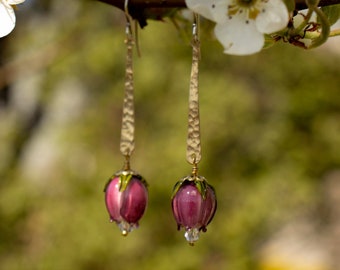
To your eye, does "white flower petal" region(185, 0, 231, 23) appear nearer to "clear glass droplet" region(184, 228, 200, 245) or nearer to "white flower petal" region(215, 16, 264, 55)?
"white flower petal" region(215, 16, 264, 55)

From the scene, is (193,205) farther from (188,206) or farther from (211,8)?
(211,8)

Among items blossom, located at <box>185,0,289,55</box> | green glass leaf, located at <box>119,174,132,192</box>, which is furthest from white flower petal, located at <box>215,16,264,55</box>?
green glass leaf, located at <box>119,174,132,192</box>

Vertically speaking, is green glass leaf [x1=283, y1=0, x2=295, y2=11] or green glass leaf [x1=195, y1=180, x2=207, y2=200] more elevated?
green glass leaf [x1=283, y1=0, x2=295, y2=11]

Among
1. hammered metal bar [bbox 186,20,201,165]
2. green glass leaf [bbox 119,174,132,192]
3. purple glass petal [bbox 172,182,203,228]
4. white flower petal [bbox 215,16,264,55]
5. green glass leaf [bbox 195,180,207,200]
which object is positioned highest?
white flower petal [bbox 215,16,264,55]

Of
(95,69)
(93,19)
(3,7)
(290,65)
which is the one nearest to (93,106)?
(95,69)

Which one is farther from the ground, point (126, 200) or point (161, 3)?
point (161, 3)

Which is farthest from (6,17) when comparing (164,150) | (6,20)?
(164,150)

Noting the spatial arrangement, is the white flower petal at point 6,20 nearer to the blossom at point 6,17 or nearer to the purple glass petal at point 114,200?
the blossom at point 6,17
